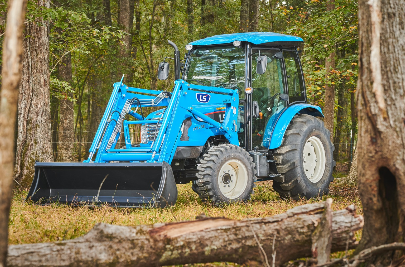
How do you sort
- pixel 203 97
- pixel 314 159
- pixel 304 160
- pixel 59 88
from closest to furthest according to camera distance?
1. pixel 203 97
2. pixel 304 160
3. pixel 314 159
4. pixel 59 88

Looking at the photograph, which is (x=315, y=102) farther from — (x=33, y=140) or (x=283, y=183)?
(x=33, y=140)

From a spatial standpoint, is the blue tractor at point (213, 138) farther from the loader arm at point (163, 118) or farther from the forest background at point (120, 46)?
the forest background at point (120, 46)

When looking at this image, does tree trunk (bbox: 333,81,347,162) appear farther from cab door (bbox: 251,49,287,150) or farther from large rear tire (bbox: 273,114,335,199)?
cab door (bbox: 251,49,287,150)

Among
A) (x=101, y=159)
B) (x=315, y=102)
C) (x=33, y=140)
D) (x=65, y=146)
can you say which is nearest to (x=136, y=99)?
(x=101, y=159)

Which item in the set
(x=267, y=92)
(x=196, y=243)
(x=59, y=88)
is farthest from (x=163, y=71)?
(x=59, y=88)

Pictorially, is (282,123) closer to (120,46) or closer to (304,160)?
(304,160)

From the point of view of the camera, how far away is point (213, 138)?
7.93 meters

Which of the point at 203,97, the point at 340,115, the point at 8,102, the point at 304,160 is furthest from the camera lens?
the point at 340,115

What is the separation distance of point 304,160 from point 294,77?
5.03 ft

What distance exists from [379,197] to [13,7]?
2.88 metres

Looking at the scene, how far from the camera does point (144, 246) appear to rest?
3377 mm

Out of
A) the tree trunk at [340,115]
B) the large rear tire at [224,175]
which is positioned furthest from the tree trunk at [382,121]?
the tree trunk at [340,115]

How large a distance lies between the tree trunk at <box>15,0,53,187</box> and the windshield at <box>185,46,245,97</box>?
2.90 metres

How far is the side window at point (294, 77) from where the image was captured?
869 centimetres
